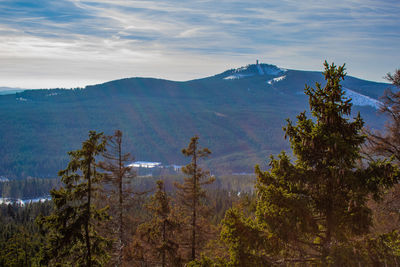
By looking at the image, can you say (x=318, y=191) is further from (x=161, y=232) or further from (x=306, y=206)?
(x=161, y=232)

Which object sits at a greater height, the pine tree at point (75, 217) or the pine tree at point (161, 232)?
the pine tree at point (75, 217)

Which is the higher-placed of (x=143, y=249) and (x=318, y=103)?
(x=318, y=103)

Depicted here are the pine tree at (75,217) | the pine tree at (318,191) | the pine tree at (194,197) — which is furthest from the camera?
the pine tree at (194,197)

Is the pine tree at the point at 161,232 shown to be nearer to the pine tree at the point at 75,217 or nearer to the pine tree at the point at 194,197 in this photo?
the pine tree at the point at 194,197

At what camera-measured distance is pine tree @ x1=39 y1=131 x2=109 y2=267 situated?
45.2ft

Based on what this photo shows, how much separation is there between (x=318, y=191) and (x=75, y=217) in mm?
9137

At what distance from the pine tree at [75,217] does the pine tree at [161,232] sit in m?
6.97

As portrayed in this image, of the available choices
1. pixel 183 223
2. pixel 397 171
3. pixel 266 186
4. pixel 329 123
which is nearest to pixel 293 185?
pixel 266 186

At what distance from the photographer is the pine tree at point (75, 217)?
13.8 metres

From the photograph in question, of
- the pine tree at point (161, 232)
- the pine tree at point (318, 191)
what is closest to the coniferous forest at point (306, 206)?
the pine tree at point (318, 191)

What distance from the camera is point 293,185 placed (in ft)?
38.0

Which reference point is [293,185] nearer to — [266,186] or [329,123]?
[266,186]

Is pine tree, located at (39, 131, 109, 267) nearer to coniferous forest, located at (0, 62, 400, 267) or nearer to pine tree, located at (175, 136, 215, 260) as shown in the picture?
coniferous forest, located at (0, 62, 400, 267)

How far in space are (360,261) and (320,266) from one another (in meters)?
1.16
